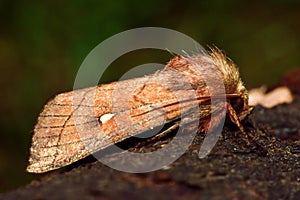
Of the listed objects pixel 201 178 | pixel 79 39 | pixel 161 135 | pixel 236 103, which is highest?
pixel 79 39

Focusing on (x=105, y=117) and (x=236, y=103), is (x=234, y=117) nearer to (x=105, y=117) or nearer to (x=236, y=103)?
(x=236, y=103)

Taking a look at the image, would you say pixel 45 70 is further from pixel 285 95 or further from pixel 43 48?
pixel 285 95

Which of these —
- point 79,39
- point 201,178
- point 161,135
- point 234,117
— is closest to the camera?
point 201,178

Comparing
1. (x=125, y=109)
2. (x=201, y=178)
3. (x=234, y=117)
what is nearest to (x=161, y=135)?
(x=125, y=109)

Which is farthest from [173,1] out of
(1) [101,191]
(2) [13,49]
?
(1) [101,191]

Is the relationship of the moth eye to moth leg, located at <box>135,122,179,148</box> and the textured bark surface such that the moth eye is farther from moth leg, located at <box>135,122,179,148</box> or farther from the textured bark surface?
moth leg, located at <box>135,122,179,148</box>

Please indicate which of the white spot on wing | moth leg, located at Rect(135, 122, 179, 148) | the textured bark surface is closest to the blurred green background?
the white spot on wing

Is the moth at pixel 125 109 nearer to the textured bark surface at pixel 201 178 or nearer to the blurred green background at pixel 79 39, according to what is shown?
the textured bark surface at pixel 201 178
